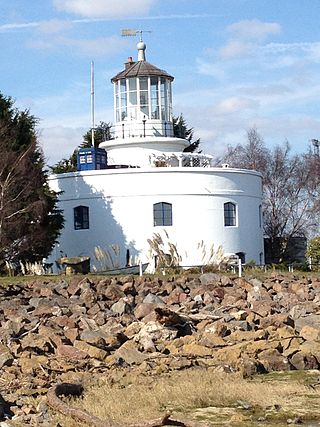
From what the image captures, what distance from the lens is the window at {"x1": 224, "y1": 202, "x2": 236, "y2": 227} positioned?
38188 millimetres

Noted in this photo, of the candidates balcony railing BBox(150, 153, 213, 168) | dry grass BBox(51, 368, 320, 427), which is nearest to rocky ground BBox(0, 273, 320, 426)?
dry grass BBox(51, 368, 320, 427)

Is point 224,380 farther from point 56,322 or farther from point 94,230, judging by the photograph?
point 94,230

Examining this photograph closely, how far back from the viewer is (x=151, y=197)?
123ft

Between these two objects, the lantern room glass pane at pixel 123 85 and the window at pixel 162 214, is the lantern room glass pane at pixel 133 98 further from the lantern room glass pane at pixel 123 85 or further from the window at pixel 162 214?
the window at pixel 162 214

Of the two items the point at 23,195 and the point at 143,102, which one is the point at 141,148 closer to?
the point at 143,102

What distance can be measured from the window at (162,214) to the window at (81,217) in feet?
9.27

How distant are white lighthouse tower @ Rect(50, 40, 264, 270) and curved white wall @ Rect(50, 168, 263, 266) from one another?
0.13 ft

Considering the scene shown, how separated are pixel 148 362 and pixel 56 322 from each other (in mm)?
4943

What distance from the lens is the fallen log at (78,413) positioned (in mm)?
11336

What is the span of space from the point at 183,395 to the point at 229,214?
83.0 ft

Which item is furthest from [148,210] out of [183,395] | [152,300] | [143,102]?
[183,395]

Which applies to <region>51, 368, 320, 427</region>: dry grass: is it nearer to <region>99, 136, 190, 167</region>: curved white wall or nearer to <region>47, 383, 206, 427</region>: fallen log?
<region>47, 383, 206, 427</region>: fallen log

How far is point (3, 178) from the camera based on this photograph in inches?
1266

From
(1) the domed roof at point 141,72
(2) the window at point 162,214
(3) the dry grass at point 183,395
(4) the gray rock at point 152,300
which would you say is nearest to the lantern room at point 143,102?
(1) the domed roof at point 141,72
